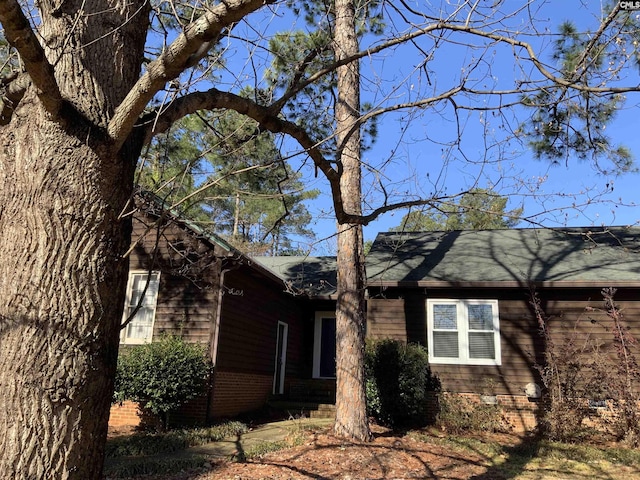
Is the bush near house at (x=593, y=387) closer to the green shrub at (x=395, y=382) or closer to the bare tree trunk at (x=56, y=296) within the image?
the green shrub at (x=395, y=382)

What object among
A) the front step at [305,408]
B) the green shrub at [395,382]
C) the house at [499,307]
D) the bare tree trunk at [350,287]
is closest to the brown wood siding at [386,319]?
the house at [499,307]

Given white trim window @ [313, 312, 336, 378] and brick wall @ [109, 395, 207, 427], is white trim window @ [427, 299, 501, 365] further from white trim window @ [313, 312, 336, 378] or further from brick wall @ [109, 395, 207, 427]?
brick wall @ [109, 395, 207, 427]

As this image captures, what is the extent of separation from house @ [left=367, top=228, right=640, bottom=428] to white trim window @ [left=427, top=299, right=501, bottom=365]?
0.08 feet

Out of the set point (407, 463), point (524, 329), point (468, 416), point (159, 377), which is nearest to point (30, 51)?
point (407, 463)

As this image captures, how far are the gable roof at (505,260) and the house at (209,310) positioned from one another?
123 inches

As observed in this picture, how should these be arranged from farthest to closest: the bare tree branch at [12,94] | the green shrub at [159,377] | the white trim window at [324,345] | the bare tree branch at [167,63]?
the white trim window at [324,345] < the green shrub at [159,377] < the bare tree branch at [12,94] < the bare tree branch at [167,63]

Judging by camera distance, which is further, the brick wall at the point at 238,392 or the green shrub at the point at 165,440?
the brick wall at the point at 238,392

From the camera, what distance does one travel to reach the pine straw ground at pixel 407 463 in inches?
252

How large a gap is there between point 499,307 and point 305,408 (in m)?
5.40

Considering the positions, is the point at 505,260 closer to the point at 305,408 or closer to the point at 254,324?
the point at 305,408

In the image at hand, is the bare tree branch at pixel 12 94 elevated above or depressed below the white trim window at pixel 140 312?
above

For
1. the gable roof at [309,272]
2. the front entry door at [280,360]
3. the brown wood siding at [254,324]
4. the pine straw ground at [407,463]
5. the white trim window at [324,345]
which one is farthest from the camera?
the white trim window at [324,345]

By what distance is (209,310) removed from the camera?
10.6 meters

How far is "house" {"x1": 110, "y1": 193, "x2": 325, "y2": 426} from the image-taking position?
10203 millimetres
